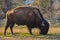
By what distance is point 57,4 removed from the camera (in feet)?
127

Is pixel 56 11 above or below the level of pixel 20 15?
below

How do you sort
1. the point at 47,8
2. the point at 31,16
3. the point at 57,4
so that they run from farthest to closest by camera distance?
the point at 57,4, the point at 47,8, the point at 31,16

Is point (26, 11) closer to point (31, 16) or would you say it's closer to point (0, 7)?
point (31, 16)

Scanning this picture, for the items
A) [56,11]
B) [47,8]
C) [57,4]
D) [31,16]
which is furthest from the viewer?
[57,4]

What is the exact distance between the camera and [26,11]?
16172mm

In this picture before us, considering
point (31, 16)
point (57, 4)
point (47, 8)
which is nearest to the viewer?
point (31, 16)

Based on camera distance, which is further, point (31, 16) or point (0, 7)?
point (0, 7)

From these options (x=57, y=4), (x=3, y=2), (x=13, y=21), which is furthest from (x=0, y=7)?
(x=13, y=21)

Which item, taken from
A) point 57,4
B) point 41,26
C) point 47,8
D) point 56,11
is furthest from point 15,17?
point 57,4

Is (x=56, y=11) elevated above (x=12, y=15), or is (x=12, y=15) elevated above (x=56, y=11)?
(x=12, y=15)

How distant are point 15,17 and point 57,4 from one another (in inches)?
916

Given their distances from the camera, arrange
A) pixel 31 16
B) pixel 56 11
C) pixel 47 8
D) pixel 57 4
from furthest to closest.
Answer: pixel 57 4
pixel 56 11
pixel 47 8
pixel 31 16

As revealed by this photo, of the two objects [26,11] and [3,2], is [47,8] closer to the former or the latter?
[3,2]

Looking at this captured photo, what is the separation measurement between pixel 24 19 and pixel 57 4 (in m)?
23.1
